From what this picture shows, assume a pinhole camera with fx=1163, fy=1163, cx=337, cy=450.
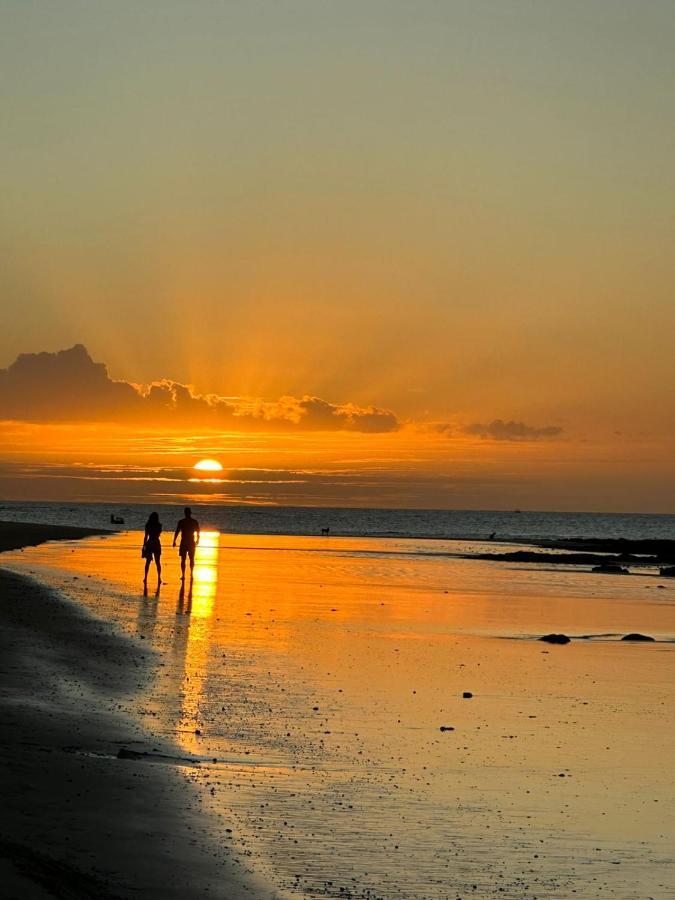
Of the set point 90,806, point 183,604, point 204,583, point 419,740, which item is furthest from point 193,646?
point 204,583

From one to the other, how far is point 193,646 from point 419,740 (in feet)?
29.7

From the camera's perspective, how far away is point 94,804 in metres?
11.2

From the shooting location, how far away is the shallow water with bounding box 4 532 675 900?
10359mm

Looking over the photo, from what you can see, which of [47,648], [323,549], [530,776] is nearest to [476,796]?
[530,776]

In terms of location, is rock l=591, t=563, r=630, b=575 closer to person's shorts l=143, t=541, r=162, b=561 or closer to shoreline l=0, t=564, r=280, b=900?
person's shorts l=143, t=541, r=162, b=561

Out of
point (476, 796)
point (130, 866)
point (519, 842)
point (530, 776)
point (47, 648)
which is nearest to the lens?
point (130, 866)

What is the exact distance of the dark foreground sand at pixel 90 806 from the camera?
29.4ft

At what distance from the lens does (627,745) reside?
15570 millimetres

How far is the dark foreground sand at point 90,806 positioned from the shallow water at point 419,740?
18.5 inches

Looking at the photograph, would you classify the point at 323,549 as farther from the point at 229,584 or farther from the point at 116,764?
the point at 116,764

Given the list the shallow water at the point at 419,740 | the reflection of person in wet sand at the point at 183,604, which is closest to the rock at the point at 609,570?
the shallow water at the point at 419,740

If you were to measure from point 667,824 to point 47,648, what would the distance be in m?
13.5

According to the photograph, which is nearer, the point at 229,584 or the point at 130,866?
the point at 130,866

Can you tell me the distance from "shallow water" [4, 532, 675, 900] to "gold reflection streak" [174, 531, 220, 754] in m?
0.06
